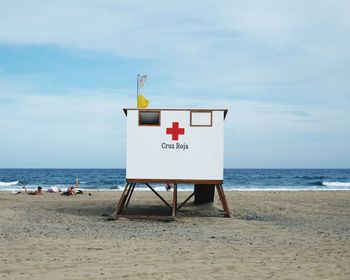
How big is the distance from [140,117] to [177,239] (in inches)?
199

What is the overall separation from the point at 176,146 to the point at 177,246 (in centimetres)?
525

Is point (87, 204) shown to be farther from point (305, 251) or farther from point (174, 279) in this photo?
point (174, 279)

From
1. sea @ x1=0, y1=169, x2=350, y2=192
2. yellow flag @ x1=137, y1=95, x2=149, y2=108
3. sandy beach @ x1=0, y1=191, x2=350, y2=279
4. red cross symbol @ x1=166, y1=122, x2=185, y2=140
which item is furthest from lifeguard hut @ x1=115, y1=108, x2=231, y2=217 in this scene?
sea @ x1=0, y1=169, x2=350, y2=192

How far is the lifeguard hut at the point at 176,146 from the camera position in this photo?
15297mm

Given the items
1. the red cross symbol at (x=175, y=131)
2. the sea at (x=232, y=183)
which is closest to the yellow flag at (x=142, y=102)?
the red cross symbol at (x=175, y=131)

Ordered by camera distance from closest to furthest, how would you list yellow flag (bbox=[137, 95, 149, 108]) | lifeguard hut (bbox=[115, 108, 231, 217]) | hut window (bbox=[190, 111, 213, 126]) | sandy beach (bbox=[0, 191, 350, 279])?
1. sandy beach (bbox=[0, 191, 350, 279])
2. lifeguard hut (bbox=[115, 108, 231, 217])
3. hut window (bbox=[190, 111, 213, 126])
4. yellow flag (bbox=[137, 95, 149, 108])

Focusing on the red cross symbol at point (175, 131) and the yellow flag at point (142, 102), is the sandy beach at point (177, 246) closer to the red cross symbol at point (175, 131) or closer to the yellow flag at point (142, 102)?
the red cross symbol at point (175, 131)

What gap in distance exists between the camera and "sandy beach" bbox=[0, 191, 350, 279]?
8086 millimetres

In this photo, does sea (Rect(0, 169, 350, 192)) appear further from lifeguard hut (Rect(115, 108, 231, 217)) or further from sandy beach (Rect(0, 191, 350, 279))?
sandy beach (Rect(0, 191, 350, 279))

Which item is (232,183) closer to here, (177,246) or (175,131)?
(175,131)

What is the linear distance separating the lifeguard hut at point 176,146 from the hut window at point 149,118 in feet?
0.16

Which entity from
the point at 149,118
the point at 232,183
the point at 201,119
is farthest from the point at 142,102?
the point at 232,183

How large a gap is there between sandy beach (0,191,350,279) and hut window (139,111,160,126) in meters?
2.93

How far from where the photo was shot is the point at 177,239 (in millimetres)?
11477
